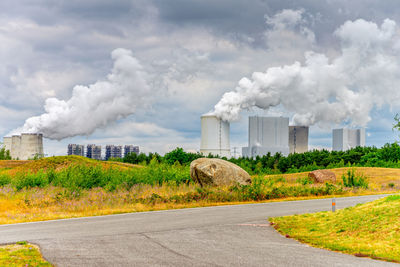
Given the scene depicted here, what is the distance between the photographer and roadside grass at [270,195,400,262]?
9.20 m

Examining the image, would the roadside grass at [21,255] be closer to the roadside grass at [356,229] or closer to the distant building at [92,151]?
the roadside grass at [356,229]

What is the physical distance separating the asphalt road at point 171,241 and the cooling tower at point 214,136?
36.8 metres

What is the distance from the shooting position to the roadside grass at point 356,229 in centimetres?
920

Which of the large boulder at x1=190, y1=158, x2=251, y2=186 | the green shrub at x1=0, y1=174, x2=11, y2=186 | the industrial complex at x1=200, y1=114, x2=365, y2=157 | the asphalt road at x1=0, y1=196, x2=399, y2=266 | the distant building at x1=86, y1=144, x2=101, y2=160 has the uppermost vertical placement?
the industrial complex at x1=200, y1=114, x2=365, y2=157

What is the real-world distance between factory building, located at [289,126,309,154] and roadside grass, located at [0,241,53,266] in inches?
2869

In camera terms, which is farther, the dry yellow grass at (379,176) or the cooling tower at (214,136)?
the cooling tower at (214,136)

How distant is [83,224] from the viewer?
1301 centimetres

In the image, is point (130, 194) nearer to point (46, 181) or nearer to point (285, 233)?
point (46, 181)

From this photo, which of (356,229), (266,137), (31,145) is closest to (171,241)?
(356,229)

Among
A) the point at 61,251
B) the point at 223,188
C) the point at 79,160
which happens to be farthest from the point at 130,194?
the point at 79,160

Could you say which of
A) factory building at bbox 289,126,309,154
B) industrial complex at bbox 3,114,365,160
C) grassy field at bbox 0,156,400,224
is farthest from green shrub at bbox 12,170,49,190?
factory building at bbox 289,126,309,154

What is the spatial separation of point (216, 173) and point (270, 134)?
46.9 m

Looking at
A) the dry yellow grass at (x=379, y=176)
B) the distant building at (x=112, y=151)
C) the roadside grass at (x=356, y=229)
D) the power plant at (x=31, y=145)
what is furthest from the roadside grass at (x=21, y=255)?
the distant building at (x=112, y=151)

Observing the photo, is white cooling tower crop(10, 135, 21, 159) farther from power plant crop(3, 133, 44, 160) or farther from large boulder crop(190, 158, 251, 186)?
large boulder crop(190, 158, 251, 186)
